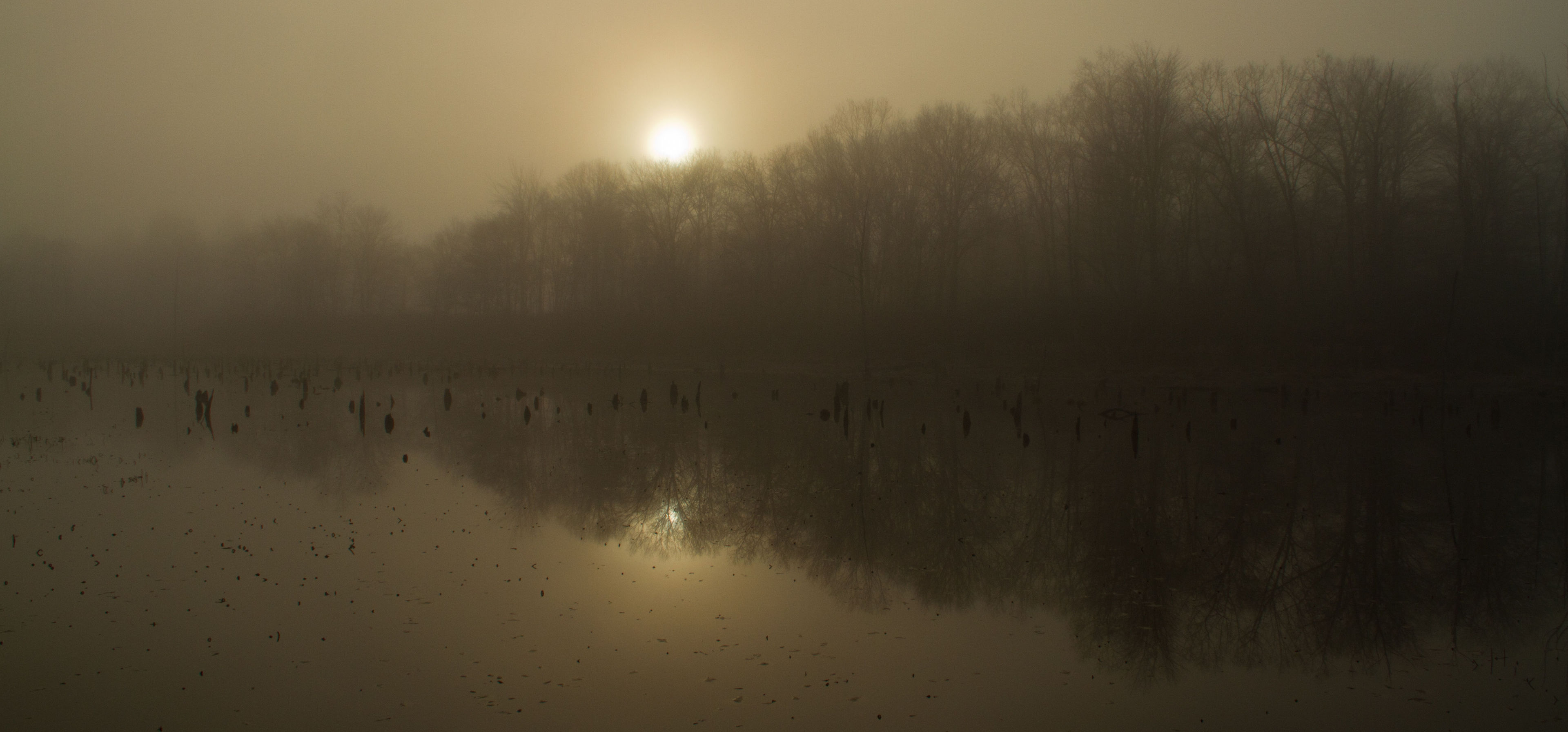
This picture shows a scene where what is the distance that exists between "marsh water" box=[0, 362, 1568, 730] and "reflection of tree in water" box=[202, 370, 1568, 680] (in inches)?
2.8

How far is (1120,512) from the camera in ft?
38.3

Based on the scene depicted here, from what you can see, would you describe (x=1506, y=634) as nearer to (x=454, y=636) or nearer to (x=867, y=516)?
(x=867, y=516)

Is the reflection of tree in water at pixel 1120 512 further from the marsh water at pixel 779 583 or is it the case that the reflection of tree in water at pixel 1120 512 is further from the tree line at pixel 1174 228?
the tree line at pixel 1174 228

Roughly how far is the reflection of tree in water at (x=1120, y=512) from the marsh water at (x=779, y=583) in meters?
0.07

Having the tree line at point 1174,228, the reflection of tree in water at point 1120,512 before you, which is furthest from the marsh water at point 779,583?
the tree line at point 1174,228

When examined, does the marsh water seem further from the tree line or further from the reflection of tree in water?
the tree line

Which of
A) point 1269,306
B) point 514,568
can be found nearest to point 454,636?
point 514,568

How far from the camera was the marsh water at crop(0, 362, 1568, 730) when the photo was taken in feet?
19.2

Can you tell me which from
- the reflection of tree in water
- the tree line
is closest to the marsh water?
the reflection of tree in water

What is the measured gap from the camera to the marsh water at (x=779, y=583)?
19.2ft

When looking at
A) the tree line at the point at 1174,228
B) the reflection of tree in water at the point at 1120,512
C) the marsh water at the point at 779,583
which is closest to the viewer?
the marsh water at the point at 779,583

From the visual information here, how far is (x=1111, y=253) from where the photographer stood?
1631 inches

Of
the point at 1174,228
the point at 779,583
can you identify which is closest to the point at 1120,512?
the point at 779,583

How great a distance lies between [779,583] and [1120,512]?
5587mm
